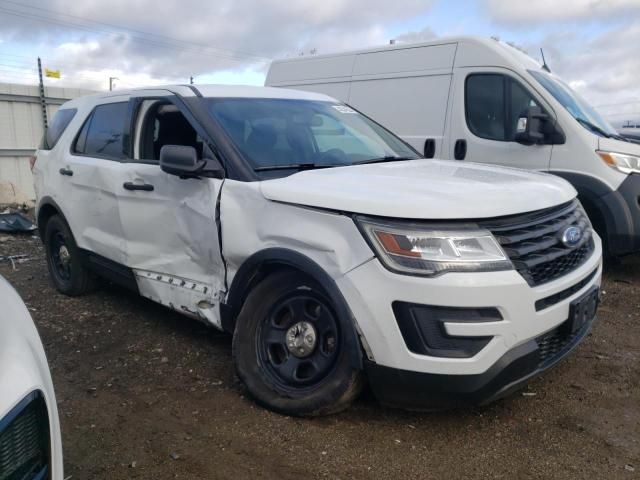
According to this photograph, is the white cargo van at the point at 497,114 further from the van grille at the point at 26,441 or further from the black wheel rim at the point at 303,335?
the van grille at the point at 26,441

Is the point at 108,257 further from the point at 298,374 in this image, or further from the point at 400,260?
the point at 400,260

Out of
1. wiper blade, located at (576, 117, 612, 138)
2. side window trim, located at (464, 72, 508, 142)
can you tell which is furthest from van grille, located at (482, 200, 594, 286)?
side window trim, located at (464, 72, 508, 142)

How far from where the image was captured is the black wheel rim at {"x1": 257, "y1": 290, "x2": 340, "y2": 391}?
9.53 ft

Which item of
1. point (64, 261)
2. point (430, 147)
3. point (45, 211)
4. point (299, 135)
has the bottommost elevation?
point (64, 261)

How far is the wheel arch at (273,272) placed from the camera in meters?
2.68

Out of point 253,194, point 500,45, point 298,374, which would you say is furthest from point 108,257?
point 500,45

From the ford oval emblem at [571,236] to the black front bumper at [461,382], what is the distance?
0.46m

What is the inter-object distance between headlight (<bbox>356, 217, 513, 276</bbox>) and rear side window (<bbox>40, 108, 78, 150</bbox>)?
379cm

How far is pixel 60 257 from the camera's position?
17.5 ft

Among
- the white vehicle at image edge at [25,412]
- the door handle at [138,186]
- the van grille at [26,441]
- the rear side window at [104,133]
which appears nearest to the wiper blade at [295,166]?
the door handle at [138,186]

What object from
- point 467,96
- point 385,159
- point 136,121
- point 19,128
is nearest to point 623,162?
point 467,96

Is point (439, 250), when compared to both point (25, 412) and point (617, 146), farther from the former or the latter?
point (617, 146)

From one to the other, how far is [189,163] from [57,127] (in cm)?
273

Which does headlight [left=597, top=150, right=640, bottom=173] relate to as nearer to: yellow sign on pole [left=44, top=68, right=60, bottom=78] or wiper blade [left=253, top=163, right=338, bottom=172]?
wiper blade [left=253, top=163, right=338, bottom=172]
